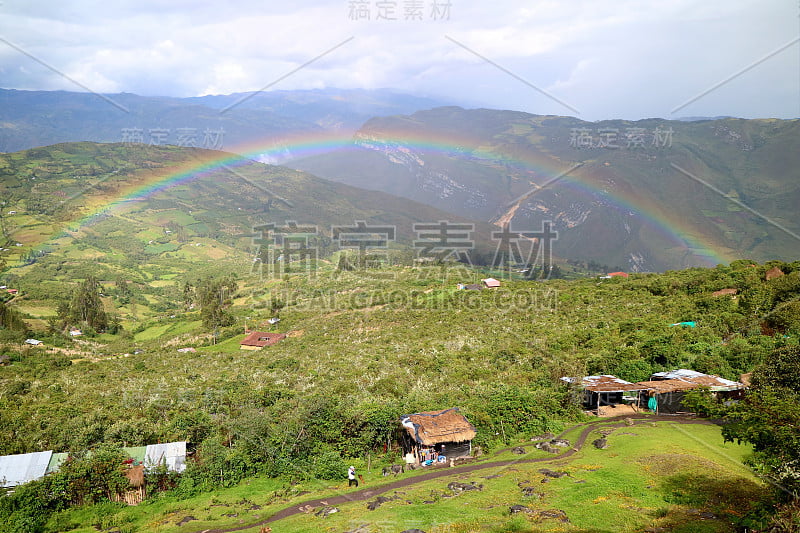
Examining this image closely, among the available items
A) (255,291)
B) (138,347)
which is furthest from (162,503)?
(255,291)

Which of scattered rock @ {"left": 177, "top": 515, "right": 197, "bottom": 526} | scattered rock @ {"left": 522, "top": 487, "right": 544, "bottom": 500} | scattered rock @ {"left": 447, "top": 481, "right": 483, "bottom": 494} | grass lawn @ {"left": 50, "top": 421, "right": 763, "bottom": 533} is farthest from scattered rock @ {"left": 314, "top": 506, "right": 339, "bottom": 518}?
scattered rock @ {"left": 522, "top": 487, "right": 544, "bottom": 500}

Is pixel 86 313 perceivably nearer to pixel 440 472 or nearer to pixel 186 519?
pixel 186 519

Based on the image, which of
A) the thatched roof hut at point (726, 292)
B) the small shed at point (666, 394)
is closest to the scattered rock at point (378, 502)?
the small shed at point (666, 394)

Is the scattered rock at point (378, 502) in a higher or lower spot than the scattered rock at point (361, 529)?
lower

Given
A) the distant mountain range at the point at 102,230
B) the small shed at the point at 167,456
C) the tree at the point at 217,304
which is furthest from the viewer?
the distant mountain range at the point at 102,230

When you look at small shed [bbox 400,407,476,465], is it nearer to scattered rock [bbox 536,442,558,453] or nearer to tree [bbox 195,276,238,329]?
scattered rock [bbox 536,442,558,453]

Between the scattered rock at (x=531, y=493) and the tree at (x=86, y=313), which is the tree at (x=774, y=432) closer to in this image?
the scattered rock at (x=531, y=493)

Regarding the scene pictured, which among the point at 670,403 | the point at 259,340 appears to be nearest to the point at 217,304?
the point at 259,340
